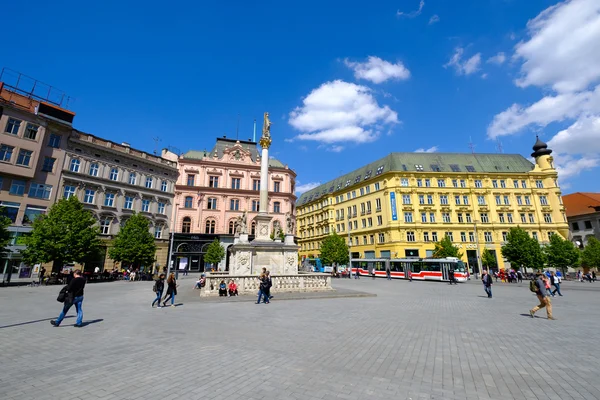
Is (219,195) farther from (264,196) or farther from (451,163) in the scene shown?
(451,163)

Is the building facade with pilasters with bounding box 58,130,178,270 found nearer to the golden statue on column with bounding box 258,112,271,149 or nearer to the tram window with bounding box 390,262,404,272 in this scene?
the golden statue on column with bounding box 258,112,271,149

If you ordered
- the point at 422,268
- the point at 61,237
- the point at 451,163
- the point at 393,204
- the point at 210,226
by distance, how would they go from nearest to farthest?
the point at 61,237 < the point at 422,268 < the point at 210,226 < the point at 393,204 < the point at 451,163

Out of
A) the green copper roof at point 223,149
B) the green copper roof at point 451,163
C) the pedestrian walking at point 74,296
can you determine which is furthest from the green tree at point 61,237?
the green copper roof at point 451,163

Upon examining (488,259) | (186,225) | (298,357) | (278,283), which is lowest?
(298,357)


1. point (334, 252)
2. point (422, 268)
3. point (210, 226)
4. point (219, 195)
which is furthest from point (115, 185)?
point (422, 268)

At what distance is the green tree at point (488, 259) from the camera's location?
146 ft

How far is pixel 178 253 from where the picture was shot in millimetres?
43344

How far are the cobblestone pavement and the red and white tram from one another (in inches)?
919

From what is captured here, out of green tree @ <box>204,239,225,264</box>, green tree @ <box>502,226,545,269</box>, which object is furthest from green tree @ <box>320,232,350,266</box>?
green tree @ <box>502,226,545,269</box>

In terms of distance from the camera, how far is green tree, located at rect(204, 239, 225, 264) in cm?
4091

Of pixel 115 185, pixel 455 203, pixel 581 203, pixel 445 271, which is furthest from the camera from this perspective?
pixel 581 203

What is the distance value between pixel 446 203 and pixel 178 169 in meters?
46.7

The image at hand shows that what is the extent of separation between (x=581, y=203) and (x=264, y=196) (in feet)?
219

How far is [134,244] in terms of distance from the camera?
31.6 meters
